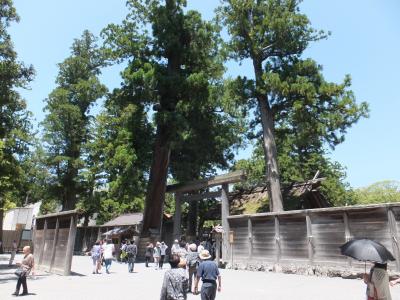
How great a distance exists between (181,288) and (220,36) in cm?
2528

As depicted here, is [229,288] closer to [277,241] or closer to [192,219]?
[277,241]

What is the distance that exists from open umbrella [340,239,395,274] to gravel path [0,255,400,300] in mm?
3526

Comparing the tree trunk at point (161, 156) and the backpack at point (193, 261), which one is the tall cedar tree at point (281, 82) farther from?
the backpack at point (193, 261)

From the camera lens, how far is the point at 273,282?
12.4 metres

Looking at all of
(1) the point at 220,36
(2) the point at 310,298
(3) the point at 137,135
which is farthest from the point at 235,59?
(2) the point at 310,298

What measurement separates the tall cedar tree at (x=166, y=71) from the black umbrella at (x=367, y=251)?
58.2 feet

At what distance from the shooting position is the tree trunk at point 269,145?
20.0 meters

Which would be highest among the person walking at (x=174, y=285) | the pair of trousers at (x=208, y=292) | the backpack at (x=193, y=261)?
the backpack at (x=193, y=261)

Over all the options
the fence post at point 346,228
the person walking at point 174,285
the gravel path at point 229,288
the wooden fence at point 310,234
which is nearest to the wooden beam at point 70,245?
the gravel path at point 229,288

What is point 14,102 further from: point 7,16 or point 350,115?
point 350,115

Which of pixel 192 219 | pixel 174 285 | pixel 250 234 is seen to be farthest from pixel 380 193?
pixel 174 285

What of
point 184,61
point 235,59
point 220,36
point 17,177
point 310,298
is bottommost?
point 310,298

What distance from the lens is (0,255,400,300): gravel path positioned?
9930 mm

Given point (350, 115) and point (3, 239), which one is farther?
point (3, 239)
